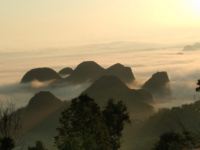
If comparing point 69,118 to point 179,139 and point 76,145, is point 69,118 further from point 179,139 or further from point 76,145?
point 179,139

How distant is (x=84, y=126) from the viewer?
107750mm

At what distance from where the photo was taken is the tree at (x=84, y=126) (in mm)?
102875

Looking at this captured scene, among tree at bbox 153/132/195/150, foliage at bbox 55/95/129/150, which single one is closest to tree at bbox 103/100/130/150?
foliage at bbox 55/95/129/150

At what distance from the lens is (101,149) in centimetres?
10888

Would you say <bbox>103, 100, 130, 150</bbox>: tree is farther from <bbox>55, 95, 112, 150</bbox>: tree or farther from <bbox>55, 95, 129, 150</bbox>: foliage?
<bbox>55, 95, 112, 150</bbox>: tree

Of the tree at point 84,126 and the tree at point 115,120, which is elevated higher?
the tree at point 84,126

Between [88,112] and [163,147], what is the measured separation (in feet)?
186

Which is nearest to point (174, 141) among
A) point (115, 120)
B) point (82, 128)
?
point (115, 120)

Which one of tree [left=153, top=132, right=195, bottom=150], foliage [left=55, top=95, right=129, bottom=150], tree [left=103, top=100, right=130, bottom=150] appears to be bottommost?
tree [left=153, top=132, right=195, bottom=150]

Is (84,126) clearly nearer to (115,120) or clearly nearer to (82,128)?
(82,128)

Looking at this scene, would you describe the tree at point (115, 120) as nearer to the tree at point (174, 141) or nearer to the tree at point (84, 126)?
the tree at point (84, 126)

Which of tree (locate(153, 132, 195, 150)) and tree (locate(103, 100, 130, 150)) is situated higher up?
tree (locate(103, 100, 130, 150))

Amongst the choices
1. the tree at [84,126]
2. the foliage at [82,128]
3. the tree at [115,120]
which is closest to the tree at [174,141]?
the tree at [115,120]

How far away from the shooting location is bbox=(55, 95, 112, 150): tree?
103 metres
